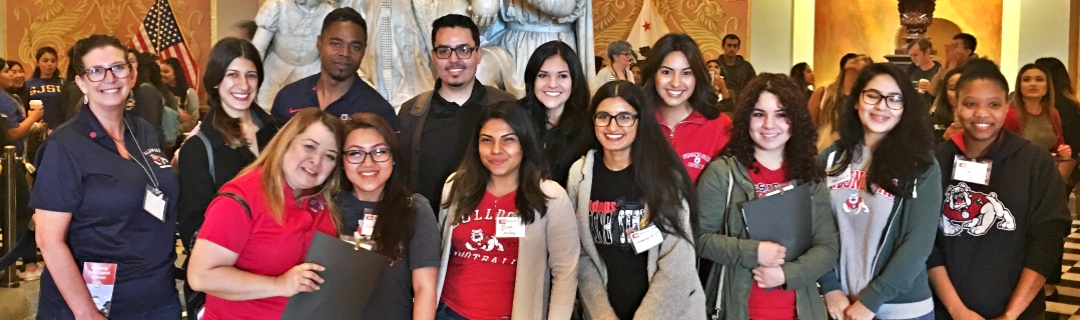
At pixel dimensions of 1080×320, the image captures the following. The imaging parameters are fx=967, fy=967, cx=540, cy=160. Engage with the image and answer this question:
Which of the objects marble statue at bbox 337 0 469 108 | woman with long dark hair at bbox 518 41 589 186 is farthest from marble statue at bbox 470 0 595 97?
woman with long dark hair at bbox 518 41 589 186

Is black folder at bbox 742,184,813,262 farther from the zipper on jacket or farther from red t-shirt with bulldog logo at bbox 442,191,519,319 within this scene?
red t-shirt with bulldog logo at bbox 442,191,519,319

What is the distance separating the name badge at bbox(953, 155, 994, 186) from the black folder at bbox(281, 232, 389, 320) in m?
2.08

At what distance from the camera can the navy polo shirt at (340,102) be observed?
12.2 ft

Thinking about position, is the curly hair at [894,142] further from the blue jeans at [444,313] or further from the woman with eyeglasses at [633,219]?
the blue jeans at [444,313]

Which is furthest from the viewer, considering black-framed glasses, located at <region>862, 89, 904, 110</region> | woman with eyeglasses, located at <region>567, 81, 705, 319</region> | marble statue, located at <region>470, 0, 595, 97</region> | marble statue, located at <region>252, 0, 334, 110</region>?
marble statue, located at <region>470, 0, 595, 97</region>

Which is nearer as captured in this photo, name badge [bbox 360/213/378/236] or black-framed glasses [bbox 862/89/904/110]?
name badge [bbox 360/213/378/236]

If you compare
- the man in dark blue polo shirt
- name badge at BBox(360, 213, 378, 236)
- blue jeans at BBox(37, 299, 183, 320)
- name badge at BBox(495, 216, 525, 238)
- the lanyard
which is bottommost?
blue jeans at BBox(37, 299, 183, 320)

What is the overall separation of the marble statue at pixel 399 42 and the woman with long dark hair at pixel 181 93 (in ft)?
12.9

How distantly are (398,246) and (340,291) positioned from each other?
25 cm

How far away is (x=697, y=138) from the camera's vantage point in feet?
11.7

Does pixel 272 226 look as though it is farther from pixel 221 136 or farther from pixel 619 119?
pixel 619 119

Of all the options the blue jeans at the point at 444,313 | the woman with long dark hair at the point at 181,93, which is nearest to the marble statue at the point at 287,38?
the blue jeans at the point at 444,313

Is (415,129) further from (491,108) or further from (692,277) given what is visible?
(692,277)

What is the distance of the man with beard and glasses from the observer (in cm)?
364
